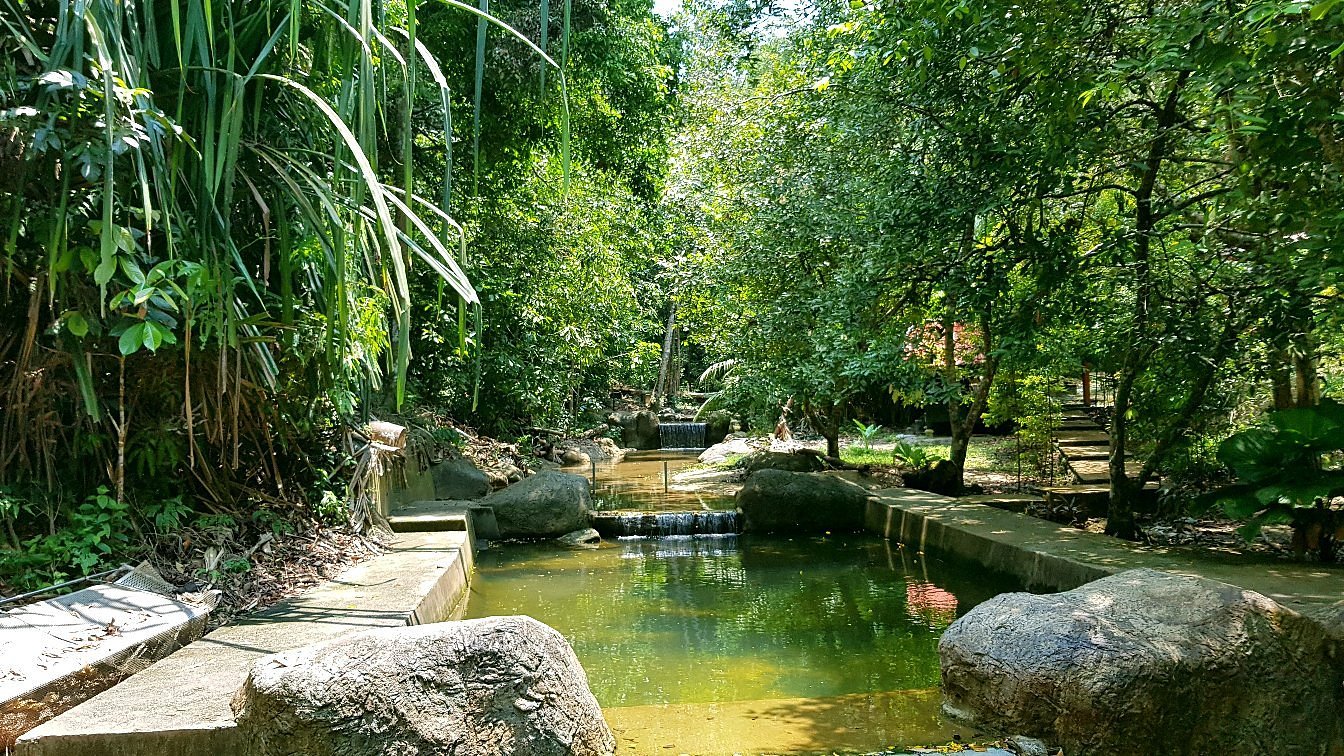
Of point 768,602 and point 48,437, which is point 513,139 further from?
point 48,437

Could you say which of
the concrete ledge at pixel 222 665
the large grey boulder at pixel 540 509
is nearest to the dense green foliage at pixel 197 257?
the concrete ledge at pixel 222 665

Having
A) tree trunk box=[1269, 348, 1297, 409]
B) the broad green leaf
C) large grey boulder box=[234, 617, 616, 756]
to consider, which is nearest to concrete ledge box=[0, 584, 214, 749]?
large grey boulder box=[234, 617, 616, 756]

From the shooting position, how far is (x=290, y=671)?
312 centimetres

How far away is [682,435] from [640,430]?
103cm

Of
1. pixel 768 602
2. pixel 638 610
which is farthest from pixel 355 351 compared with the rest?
pixel 768 602

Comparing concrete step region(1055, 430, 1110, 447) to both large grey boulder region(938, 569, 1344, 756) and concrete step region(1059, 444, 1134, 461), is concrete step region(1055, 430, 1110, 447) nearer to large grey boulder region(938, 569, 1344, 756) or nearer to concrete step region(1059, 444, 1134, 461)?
concrete step region(1059, 444, 1134, 461)

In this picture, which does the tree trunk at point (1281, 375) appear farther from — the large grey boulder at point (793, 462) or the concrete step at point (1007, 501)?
the large grey boulder at point (793, 462)

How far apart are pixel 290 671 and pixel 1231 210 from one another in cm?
575

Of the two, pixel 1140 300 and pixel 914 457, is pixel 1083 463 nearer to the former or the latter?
pixel 914 457

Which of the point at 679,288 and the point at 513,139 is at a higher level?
the point at 513,139

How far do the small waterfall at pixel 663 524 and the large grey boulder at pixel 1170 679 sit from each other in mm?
5989

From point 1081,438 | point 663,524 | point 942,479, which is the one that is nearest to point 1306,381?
point 942,479

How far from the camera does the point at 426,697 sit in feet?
10.7

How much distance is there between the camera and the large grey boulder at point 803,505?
959cm
